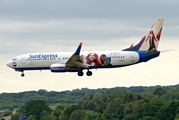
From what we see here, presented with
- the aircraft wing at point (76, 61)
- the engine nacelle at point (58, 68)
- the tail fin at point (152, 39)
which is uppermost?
the tail fin at point (152, 39)

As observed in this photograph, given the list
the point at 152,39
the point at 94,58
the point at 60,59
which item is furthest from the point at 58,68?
the point at 152,39

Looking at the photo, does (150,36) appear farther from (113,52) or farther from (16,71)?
(16,71)

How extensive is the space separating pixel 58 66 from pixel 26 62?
31.4 ft

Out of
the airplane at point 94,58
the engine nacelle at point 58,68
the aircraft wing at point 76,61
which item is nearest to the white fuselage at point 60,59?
the airplane at point 94,58

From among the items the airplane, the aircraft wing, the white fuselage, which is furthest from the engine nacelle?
the white fuselage

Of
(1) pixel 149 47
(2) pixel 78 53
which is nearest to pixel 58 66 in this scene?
(2) pixel 78 53

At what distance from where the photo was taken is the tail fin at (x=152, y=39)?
17225cm

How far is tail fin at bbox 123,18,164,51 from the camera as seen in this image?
565 feet

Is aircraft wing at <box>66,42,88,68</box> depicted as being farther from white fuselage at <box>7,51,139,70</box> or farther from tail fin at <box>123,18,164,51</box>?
tail fin at <box>123,18,164,51</box>

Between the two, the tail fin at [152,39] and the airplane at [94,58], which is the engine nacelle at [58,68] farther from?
the tail fin at [152,39]

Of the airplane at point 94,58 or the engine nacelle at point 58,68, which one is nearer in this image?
the airplane at point 94,58

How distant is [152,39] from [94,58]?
12.7 meters

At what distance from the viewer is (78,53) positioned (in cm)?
16925

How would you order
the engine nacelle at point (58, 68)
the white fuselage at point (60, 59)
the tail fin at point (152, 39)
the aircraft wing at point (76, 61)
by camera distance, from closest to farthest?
the aircraft wing at point (76, 61)
the white fuselage at point (60, 59)
the engine nacelle at point (58, 68)
the tail fin at point (152, 39)
